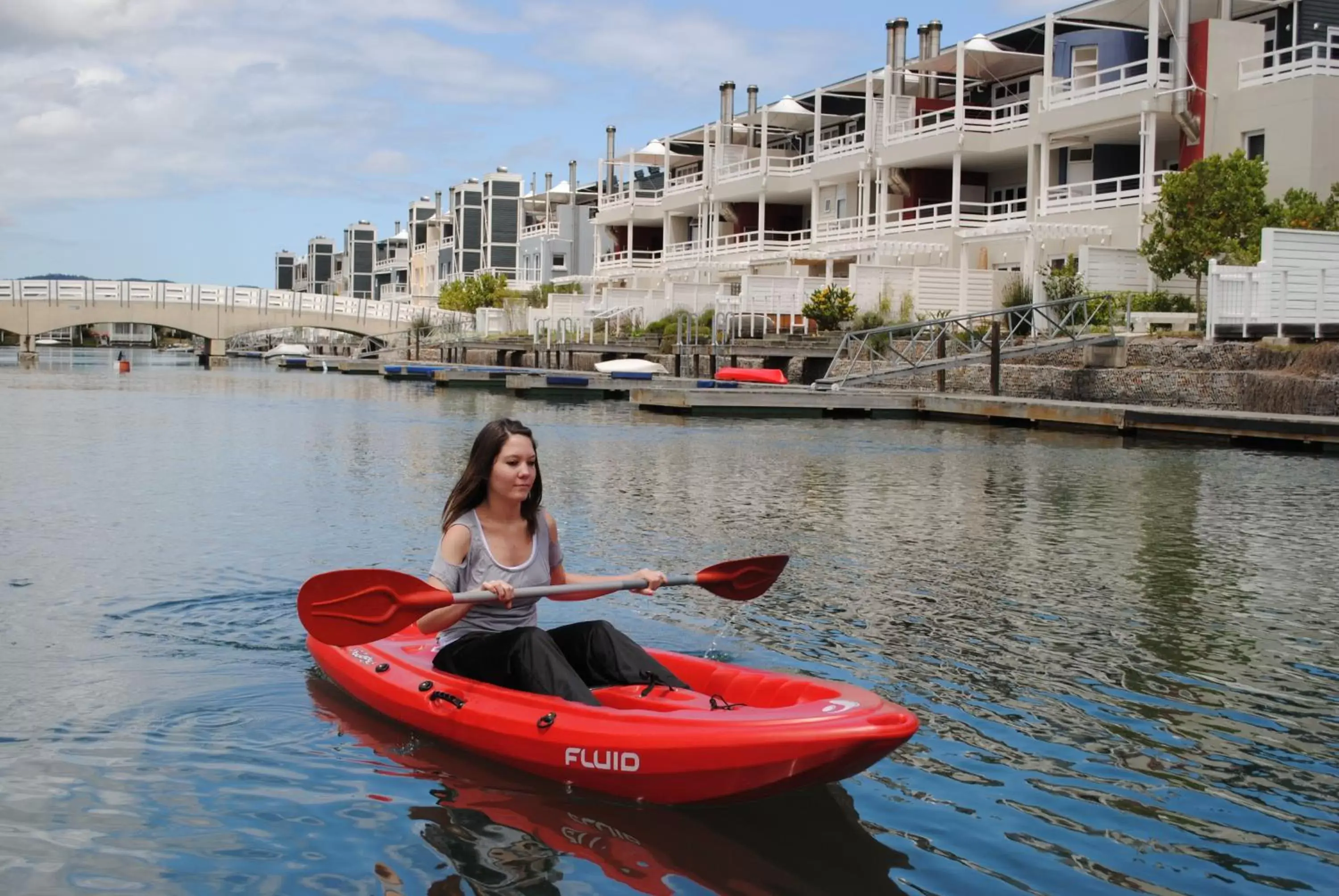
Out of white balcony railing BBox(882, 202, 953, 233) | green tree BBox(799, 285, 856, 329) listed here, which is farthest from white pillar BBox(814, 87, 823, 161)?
green tree BBox(799, 285, 856, 329)

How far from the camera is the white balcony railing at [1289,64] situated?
33.4 meters

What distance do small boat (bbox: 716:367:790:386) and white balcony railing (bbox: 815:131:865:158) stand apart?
44.5 ft

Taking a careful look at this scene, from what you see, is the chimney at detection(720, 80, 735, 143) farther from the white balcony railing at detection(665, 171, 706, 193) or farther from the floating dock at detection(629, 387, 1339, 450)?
the floating dock at detection(629, 387, 1339, 450)

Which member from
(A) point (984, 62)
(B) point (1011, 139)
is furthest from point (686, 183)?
(B) point (1011, 139)

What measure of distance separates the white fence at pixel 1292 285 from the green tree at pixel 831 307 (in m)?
16.1

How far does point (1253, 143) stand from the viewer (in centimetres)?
3541

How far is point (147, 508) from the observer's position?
16.0m

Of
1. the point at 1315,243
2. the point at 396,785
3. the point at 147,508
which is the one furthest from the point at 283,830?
the point at 1315,243

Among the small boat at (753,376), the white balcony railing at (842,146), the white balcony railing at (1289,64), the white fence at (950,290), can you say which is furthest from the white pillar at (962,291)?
the white balcony railing at (842,146)

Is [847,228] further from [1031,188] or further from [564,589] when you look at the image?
[564,589]

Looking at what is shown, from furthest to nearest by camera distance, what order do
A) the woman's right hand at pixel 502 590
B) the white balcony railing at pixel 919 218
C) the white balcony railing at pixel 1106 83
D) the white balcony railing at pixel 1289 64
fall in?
the white balcony railing at pixel 919 218
the white balcony railing at pixel 1106 83
the white balcony railing at pixel 1289 64
the woman's right hand at pixel 502 590

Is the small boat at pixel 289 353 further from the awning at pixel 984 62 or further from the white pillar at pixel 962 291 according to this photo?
the white pillar at pixel 962 291

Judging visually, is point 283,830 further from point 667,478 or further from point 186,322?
point 186,322

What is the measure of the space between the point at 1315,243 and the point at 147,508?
20988 millimetres
